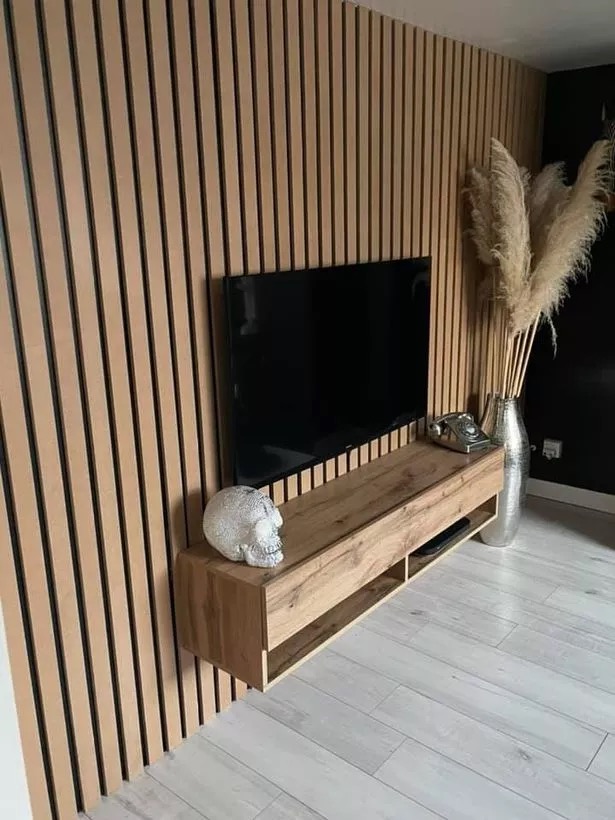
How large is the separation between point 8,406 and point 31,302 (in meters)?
0.24

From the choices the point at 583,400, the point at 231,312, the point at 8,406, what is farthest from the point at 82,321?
the point at 583,400

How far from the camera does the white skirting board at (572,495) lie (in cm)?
387

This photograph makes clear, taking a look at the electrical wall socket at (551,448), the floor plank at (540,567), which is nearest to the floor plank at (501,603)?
the floor plank at (540,567)

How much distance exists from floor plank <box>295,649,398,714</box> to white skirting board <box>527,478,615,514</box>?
1.96m

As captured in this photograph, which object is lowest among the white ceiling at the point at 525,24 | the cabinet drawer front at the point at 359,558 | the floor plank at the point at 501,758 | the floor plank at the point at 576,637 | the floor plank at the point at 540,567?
the floor plank at the point at 501,758

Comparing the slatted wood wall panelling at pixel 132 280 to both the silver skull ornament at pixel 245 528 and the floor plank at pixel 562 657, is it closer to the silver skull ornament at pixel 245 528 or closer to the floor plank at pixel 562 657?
the silver skull ornament at pixel 245 528

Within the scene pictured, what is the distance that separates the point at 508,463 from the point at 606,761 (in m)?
1.49

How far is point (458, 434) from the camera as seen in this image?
3.10m

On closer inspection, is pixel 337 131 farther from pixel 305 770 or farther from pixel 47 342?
pixel 305 770

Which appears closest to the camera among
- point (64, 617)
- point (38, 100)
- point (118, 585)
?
point (38, 100)

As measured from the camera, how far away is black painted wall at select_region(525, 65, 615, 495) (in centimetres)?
361

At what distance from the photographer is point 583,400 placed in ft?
12.7

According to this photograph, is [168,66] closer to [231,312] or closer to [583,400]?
[231,312]

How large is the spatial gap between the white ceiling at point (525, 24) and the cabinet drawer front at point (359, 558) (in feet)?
5.58
